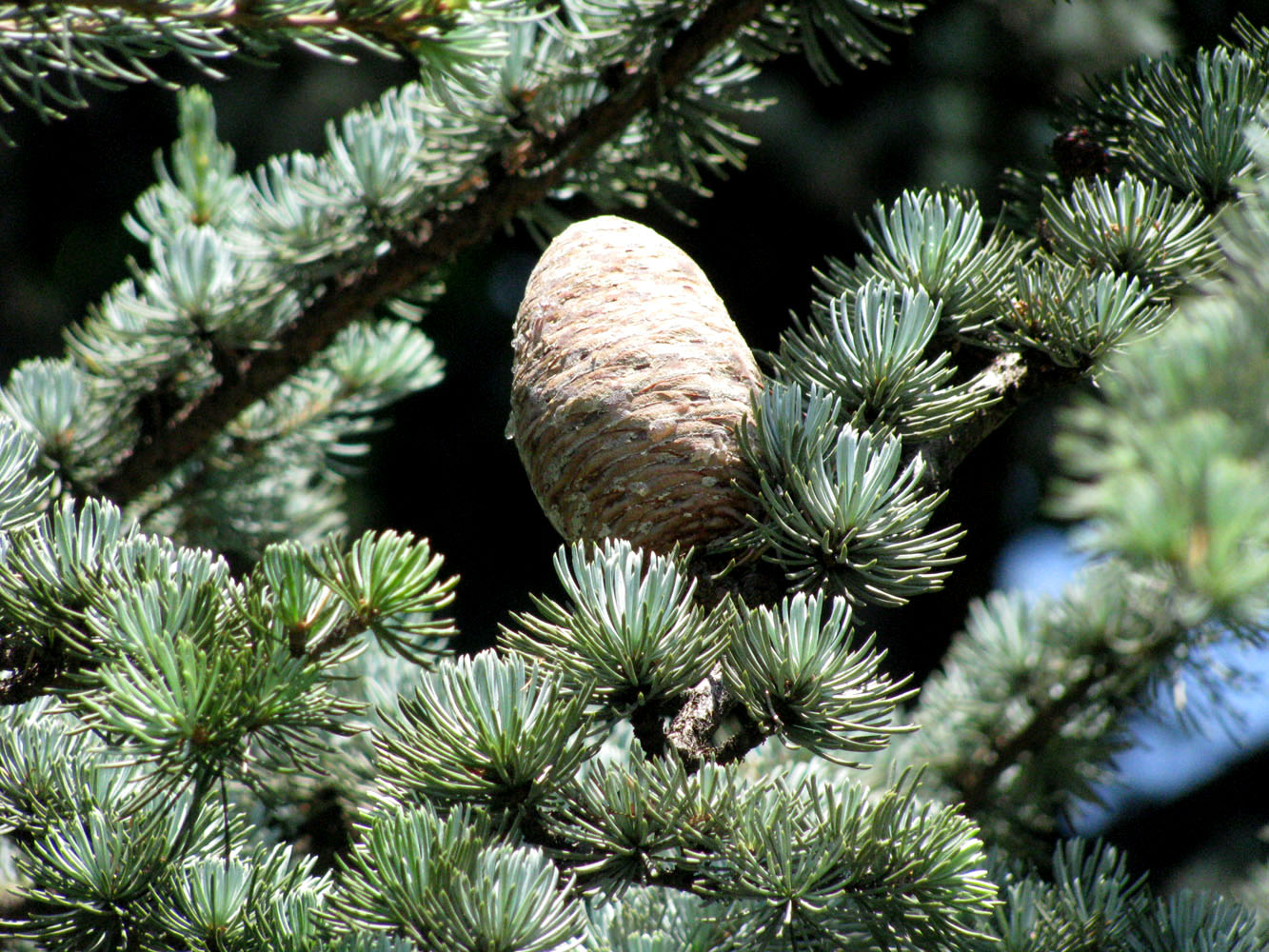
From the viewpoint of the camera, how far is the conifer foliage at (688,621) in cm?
33

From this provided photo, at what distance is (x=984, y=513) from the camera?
7.06 feet

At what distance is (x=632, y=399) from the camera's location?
478 millimetres

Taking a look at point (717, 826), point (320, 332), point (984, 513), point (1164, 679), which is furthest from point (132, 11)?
point (984, 513)

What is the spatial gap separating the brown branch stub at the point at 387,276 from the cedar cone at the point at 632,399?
26 centimetres

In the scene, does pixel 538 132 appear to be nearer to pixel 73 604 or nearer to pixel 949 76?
pixel 73 604

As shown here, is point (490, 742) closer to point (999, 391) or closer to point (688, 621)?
point (688, 621)

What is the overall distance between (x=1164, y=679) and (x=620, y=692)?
56cm

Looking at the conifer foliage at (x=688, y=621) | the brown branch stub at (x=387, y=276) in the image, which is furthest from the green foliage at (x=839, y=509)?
the brown branch stub at (x=387, y=276)

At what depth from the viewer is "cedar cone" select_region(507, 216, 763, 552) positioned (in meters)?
0.46

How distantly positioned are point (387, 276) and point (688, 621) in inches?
19.9

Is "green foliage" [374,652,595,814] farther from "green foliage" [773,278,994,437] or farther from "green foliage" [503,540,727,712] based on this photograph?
"green foliage" [773,278,994,437]

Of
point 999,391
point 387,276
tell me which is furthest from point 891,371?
point 387,276

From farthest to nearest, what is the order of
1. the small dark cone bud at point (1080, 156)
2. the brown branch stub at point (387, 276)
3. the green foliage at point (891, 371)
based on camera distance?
the brown branch stub at point (387, 276) < the small dark cone bud at point (1080, 156) < the green foliage at point (891, 371)

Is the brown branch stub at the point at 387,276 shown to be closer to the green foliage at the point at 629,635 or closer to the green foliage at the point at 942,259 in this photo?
the green foliage at the point at 942,259
